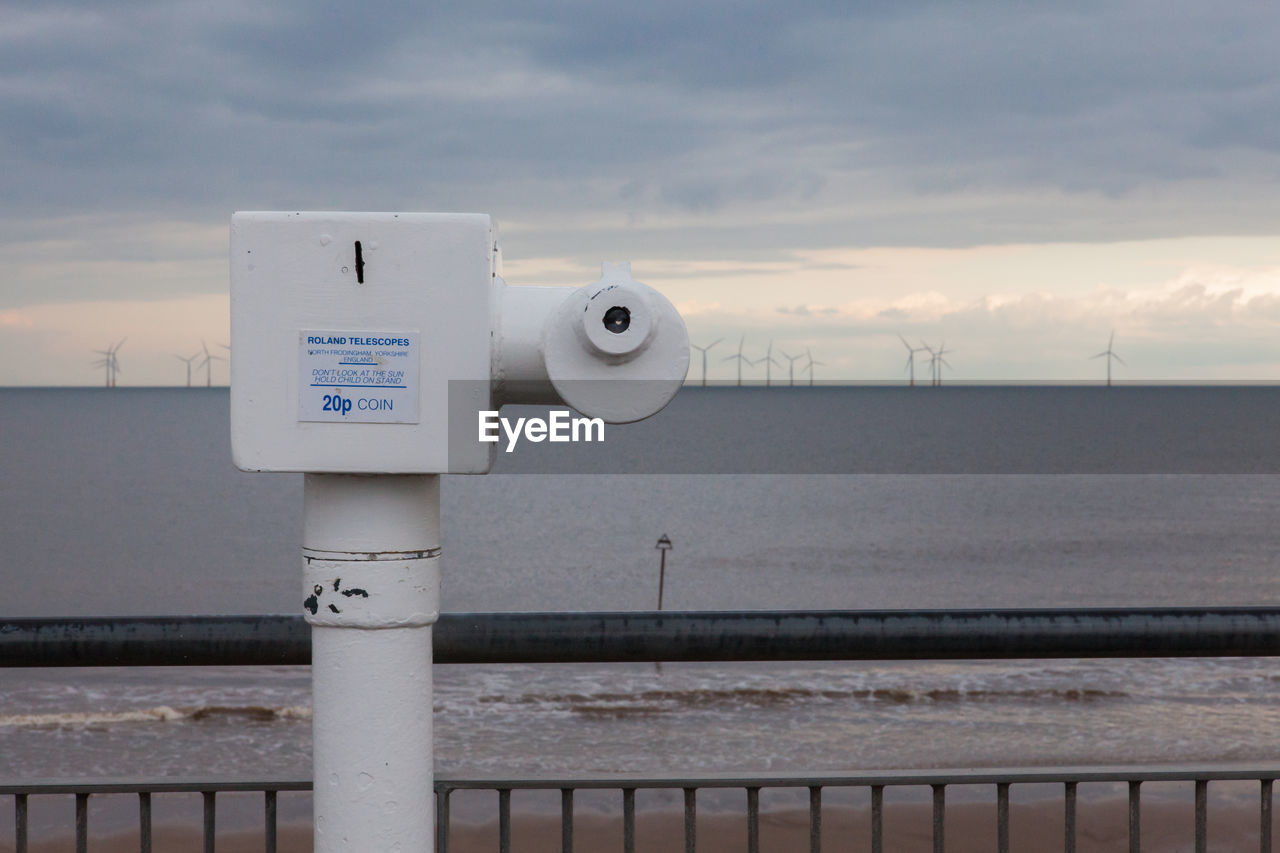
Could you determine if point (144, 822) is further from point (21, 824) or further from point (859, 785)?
point (859, 785)

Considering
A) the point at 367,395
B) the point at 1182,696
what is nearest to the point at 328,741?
the point at 367,395

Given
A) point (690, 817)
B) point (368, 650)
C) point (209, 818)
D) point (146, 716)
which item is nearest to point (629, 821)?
point (690, 817)

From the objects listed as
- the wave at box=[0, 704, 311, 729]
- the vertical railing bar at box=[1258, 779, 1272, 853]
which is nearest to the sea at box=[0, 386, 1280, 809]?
the wave at box=[0, 704, 311, 729]

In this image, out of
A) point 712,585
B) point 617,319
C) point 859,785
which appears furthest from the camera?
point 712,585

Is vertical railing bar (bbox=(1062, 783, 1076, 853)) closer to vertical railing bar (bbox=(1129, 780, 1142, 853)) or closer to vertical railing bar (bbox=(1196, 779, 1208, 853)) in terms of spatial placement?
vertical railing bar (bbox=(1129, 780, 1142, 853))

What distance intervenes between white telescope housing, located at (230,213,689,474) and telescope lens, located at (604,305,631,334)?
3 centimetres

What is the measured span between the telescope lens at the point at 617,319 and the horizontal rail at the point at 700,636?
62 cm

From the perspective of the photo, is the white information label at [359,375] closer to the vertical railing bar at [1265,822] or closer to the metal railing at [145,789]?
the metal railing at [145,789]

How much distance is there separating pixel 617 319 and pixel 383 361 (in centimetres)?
25

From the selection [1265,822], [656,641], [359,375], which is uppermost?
[359,375]

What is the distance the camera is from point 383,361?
4.00ft

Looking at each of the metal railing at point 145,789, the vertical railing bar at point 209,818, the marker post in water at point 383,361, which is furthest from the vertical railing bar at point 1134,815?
the vertical railing bar at point 209,818

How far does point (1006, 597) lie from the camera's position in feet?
107

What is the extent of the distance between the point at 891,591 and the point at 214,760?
22397 millimetres
